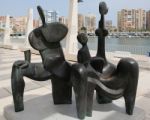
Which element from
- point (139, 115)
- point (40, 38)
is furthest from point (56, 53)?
point (139, 115)

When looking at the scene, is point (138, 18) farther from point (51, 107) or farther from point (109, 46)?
point (51, 107)

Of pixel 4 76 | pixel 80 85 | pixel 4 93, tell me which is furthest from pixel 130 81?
pixel 4 76

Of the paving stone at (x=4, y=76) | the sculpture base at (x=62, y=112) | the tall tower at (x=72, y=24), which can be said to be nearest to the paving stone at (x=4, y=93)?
the sculpture base at (x=62, y=112)

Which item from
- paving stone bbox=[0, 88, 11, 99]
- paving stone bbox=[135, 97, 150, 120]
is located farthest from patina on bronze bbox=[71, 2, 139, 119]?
paving stone bbox=[0, 88, 11, 99]

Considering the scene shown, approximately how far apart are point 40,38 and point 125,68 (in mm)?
1259

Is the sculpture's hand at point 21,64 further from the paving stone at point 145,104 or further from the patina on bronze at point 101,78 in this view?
the paving stone at point 145,104

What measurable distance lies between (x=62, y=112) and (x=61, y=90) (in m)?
0.34

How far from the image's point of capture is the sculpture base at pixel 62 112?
10.1 feet

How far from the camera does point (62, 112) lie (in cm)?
323

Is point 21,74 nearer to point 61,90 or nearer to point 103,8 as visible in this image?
point 61,90

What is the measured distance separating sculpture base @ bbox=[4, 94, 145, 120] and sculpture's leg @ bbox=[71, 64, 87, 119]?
0.17 m

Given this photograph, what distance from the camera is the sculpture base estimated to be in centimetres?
308

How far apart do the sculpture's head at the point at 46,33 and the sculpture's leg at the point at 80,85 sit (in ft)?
1.91

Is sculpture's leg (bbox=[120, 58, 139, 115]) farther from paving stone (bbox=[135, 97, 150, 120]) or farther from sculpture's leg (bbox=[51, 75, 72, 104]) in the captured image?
sculpture's leg (bbox=[51, 75, 72, 104])
